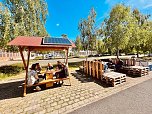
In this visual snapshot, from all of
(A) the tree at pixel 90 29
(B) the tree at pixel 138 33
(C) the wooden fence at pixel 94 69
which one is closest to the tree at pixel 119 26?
(B) the tree at pixel 138 33

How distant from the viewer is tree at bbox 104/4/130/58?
1821cm

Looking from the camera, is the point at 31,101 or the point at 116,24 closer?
the point at 31,101

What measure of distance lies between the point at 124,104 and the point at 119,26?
1407cm

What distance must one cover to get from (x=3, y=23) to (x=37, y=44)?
8622 millimetres

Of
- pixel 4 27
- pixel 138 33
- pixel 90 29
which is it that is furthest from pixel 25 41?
pixel 138 33

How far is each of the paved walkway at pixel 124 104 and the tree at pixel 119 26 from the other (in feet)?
39.0

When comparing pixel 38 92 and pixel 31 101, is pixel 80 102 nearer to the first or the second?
pixel 31 101

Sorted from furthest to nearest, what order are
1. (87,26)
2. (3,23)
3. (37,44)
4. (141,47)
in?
(141,47) < (87,26) < (3,23) < (37,44)

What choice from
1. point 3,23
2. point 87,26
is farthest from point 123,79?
point 87,26

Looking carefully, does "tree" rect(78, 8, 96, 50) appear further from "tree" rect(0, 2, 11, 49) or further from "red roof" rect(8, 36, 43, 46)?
"red roof" rect(8, 36, 43, 46)

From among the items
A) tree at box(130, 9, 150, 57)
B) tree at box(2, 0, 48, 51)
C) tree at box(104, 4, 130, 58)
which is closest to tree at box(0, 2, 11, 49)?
tree at box(2, 0, 48, 51)

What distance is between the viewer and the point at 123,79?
31.2 feet

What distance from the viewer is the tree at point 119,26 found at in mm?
18212

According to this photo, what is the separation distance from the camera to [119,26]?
1809 centimetres
